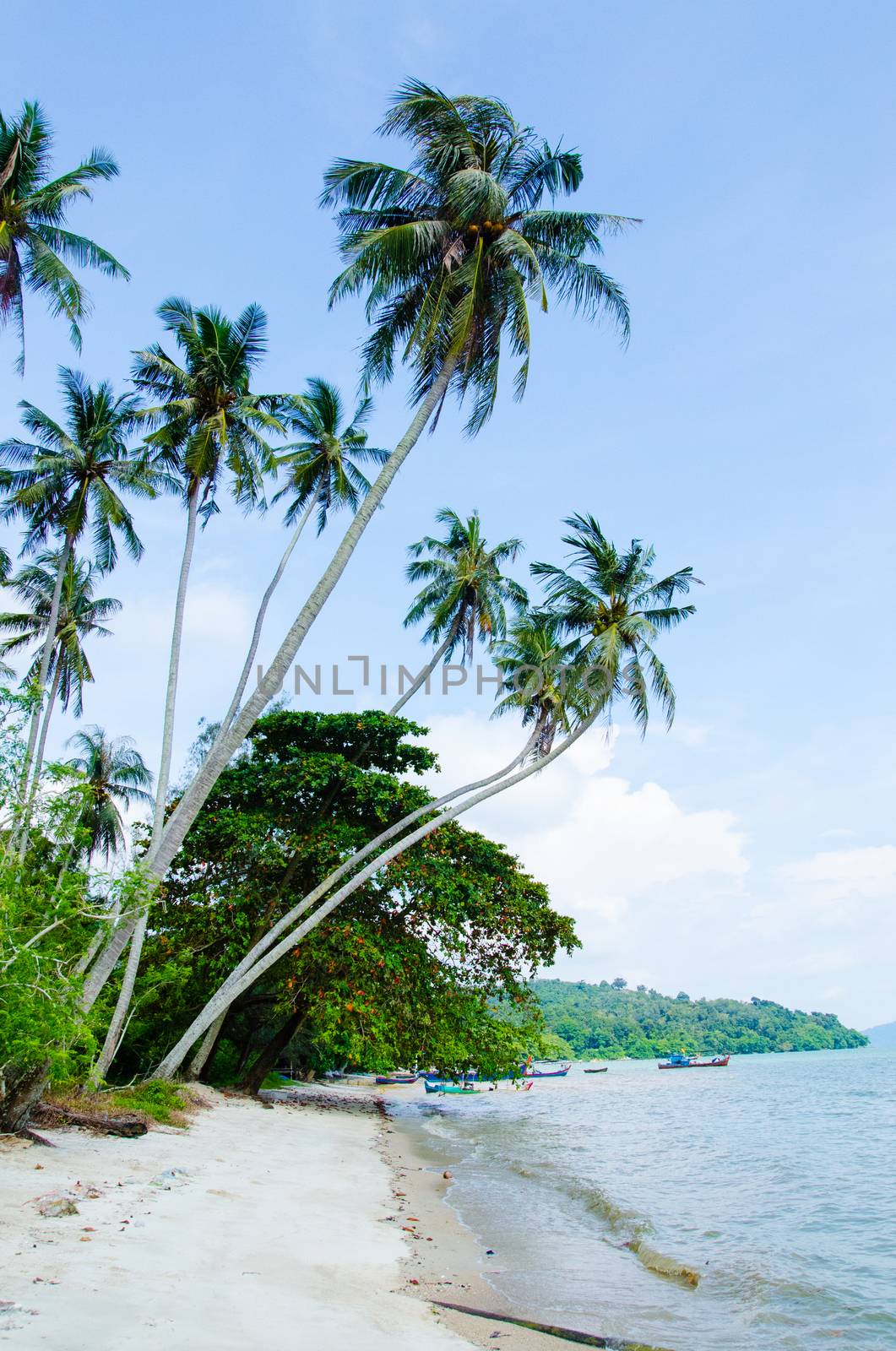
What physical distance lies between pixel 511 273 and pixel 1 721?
1066 centimetres

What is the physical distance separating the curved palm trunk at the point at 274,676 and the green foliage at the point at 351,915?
5532 millimetres

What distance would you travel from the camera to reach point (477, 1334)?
5477mm

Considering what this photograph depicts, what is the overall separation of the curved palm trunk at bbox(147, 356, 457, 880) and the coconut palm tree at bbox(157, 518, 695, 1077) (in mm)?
3770

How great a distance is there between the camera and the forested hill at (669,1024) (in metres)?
94.5

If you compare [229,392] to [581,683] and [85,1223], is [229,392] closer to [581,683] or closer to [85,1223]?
[581,683]

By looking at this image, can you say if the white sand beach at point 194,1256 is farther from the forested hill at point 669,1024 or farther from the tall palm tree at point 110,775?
the forested hill at point 669,1024

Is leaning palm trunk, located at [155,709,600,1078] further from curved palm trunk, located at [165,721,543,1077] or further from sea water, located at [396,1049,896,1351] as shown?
sea water, located at [396,1049,896,1351]

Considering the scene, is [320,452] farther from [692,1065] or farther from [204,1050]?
[692,1065]

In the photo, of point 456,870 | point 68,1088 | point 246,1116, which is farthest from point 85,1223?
point 456,870

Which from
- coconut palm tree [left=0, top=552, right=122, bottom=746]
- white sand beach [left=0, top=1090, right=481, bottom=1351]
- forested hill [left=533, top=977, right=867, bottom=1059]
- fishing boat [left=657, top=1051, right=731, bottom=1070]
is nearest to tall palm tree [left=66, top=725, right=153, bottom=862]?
coconut palm tree [left=0, top=552, right=122, bottom=746]

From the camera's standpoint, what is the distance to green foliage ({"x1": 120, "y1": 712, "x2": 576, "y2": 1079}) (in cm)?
1795

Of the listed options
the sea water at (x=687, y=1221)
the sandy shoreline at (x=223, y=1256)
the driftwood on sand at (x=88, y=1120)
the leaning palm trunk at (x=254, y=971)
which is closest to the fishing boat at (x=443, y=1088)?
the sea water at (x=687, y=1221)

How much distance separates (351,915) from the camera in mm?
19078

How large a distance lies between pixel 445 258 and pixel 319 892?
12012mm
